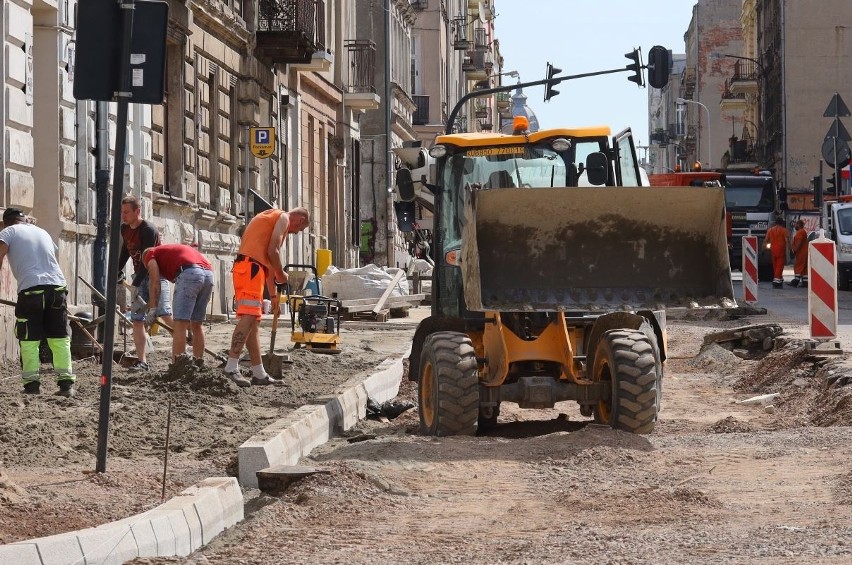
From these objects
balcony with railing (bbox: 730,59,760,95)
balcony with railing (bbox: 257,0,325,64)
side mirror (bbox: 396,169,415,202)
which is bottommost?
side mirror (bbox: 396,169,415,202)

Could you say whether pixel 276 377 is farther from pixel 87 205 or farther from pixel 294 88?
pixel 294 88

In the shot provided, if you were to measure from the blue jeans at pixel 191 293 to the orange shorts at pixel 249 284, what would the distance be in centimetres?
67

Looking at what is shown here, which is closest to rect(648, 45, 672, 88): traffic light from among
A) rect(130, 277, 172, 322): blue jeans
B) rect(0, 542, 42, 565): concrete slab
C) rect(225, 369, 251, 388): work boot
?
rect(130, 277, 172, 322): blue jeans

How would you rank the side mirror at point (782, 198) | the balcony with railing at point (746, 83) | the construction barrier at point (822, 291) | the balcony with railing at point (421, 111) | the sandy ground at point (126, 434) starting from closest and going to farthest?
the sandy ground at point (126, 434) → the construction barrier at point (822, 291) → the side mirror at point (782, 198) → the balcony with railing at point (421, 111) → the balcony with railing at point (746, 83)

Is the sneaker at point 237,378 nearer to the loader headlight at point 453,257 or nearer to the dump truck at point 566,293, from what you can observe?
the dump truck at point 566,293

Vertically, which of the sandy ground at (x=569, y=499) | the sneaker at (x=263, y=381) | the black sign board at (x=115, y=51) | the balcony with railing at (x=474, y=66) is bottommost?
the sandy ground at (x=569, y=499)

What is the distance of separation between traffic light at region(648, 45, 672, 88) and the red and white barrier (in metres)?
5.88

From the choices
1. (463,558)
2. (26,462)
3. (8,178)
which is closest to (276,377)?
(8,178)

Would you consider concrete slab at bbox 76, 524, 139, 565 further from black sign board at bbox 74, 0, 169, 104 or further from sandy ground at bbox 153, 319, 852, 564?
black sign board at bbox 74, 0, 169, 104

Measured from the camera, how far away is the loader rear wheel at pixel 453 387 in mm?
9977

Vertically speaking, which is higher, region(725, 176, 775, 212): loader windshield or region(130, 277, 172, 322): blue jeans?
region(725, 176, 775, 212): loader windshield

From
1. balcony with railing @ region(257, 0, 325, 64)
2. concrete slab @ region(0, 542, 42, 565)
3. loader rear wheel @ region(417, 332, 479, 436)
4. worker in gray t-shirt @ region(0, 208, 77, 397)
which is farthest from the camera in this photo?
balcony with railing @ region(257, 0, 325, 64)

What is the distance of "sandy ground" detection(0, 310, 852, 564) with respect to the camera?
243 inches

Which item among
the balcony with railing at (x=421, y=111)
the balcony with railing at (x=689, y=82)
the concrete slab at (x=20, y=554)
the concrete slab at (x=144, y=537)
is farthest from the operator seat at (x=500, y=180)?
the balcony with railing at (x=689, y=82)
